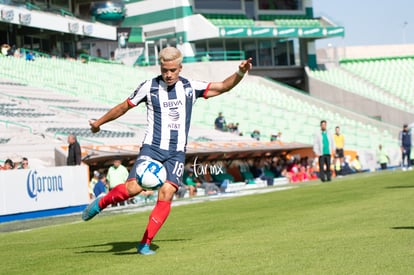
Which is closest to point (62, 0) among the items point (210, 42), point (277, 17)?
point (210, 42)

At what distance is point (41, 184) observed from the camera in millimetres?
20344

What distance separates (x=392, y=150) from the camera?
43688mm

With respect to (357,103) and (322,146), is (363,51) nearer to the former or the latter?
(357,103)

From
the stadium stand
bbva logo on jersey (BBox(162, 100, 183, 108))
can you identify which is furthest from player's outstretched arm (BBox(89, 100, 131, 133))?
the stadium stand

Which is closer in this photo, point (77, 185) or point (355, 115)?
point (77, 185)

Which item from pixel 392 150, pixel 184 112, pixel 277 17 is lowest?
pixel 392 150

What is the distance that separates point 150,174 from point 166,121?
603 millimetres

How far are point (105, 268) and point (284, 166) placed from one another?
27.5 m

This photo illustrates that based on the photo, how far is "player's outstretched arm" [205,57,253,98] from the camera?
9.12 metres

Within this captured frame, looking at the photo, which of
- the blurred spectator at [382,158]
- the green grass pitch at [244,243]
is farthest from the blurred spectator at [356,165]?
the green grass pitch at [244,243]

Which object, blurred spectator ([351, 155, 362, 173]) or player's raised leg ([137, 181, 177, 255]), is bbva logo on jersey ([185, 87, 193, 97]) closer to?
player's raised leg ([137, 181, 177, 255])

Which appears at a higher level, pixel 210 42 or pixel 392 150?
pixel 210 42

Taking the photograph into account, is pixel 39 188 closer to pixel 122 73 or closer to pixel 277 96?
pixel 122 73

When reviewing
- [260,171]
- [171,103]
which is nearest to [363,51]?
[260,171]
